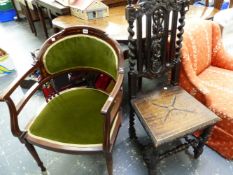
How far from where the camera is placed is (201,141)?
50.6 inches

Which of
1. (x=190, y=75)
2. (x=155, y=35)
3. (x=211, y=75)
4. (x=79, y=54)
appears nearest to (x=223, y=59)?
(x=211, y=75)

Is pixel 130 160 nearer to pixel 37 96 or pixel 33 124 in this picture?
pixel 33 124

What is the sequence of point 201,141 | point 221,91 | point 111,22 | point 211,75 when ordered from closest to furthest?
point 201,141
point 221,91
point 211,75
point 111,22

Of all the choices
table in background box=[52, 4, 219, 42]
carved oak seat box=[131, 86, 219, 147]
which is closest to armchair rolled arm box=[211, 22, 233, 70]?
table in background box=[52, 4, 219, 42]

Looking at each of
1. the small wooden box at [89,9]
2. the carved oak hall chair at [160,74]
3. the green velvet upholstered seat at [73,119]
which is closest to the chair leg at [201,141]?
the carved oak hall chair at [160,74]

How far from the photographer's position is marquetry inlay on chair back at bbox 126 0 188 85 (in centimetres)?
108

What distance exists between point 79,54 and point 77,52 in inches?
0.7

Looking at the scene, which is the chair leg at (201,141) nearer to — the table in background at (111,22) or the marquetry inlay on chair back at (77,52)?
the marquetry inlay on chair back at (77,52)

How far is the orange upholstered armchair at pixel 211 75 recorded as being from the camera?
4.33ft

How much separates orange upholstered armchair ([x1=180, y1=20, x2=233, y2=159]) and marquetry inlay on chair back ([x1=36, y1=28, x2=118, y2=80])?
0.51 meters

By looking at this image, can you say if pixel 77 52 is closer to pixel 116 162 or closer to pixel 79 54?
pixel 79 54

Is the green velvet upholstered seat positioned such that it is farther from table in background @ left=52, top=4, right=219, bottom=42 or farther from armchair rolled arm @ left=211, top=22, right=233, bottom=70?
armchair rolled arm @ left=211, top=22, right=233, bottom=70

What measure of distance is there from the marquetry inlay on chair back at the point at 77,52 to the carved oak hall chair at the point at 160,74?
0.15 metres

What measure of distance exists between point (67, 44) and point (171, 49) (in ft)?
2.13
